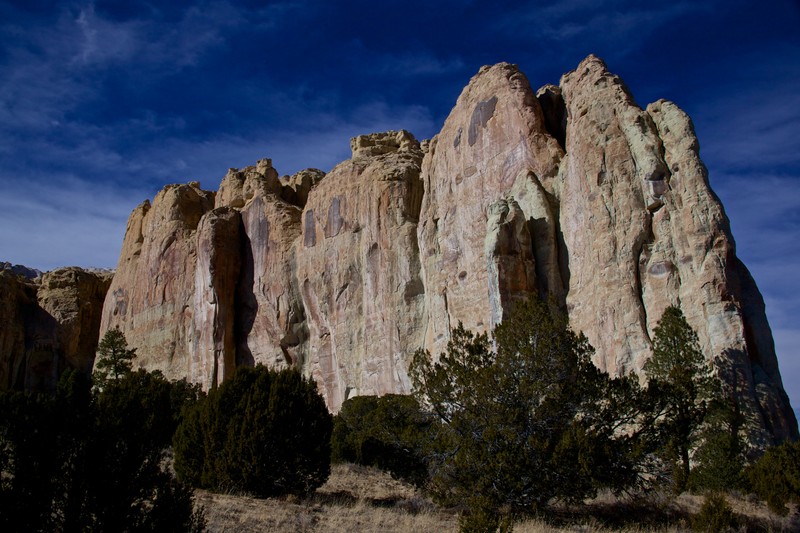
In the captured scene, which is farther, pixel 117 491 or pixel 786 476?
pixel 786 476

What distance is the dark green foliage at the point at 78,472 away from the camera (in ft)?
33.0

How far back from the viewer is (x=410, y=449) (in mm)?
20078

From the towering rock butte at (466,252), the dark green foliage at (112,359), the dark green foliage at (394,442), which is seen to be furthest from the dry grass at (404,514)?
the dark green foliage at (112,359)

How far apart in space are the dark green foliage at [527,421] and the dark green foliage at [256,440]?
383 centimetres

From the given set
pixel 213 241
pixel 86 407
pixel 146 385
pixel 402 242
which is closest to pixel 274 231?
pixel 213 241

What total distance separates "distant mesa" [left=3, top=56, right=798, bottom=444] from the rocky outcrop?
7.96m

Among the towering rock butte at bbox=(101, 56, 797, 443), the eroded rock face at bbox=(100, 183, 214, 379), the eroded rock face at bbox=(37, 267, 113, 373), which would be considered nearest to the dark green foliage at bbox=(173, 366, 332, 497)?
the towering rock butte at bbox=(101, 56, 797, 443)

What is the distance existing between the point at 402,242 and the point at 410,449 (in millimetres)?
27257

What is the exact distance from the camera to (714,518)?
17062 mm

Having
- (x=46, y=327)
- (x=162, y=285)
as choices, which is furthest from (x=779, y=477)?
(x=46, y=327)

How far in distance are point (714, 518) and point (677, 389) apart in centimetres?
375

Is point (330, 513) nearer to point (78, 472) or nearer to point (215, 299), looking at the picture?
point (78, 472)

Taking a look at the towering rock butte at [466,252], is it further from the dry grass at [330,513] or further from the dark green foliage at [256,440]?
the dark green foliage at [256,440]

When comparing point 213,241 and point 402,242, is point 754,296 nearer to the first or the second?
point 402,242
